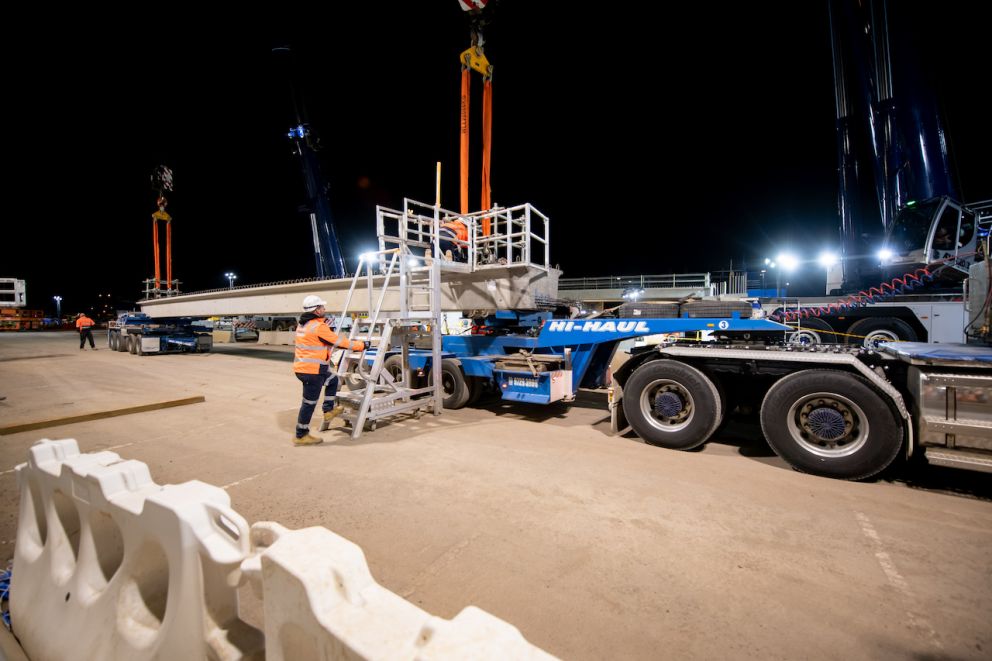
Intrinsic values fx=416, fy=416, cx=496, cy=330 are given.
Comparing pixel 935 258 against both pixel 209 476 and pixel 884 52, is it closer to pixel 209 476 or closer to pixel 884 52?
pixel 884 52

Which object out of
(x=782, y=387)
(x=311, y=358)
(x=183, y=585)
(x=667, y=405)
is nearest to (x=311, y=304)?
(x=311, y=358)

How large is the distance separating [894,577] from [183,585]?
4075 millimetres

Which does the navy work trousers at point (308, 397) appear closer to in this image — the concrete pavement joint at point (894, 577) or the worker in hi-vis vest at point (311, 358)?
the worker in hi-vis vest at point (311, 358)

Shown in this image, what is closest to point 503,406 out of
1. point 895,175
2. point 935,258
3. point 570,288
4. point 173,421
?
point 173,421

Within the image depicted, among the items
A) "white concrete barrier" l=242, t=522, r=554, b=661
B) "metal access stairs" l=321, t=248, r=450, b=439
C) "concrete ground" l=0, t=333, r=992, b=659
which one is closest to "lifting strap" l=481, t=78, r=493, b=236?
"metal access stairs" l=321, t=248, r=450, b=439

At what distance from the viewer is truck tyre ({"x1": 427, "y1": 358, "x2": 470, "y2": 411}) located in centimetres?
771

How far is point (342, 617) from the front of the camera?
128cm

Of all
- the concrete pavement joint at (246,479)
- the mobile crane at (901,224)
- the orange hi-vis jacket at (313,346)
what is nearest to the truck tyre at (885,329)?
the mobile crane at (901,224)

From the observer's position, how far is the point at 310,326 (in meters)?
5.66

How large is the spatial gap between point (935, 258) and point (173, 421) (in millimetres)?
15603

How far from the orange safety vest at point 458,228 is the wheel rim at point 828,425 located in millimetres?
6141

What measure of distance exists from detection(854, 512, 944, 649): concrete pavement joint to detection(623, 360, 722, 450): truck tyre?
5.62 feet

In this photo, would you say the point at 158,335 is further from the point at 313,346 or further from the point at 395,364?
the point at 313,346

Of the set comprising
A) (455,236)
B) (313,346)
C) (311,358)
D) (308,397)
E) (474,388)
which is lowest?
(474,388)
